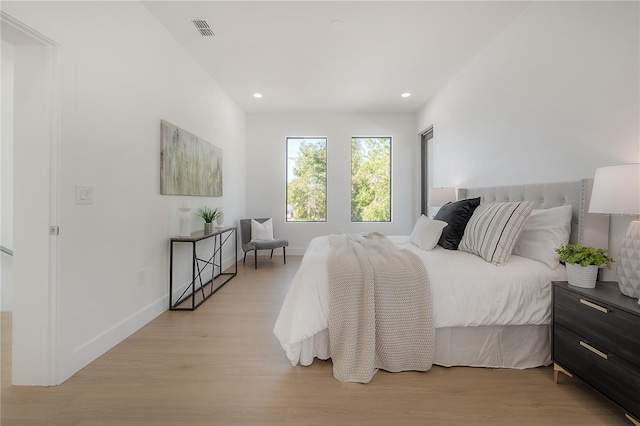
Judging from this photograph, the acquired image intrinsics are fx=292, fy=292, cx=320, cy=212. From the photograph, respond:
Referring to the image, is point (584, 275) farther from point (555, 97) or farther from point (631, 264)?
point (555, 97)

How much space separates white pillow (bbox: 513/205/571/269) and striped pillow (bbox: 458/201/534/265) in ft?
0.48

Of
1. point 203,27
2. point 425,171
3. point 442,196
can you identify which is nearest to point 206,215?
point 203,27

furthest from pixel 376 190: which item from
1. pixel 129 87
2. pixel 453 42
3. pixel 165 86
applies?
pixel 129 87

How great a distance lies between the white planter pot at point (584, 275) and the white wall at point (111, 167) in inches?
119

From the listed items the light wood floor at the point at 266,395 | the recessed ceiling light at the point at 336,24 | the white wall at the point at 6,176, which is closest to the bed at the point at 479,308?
the light wood floor at the point at 266,395

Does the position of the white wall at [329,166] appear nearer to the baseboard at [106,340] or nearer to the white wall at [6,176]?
the baseboard at [106,340]

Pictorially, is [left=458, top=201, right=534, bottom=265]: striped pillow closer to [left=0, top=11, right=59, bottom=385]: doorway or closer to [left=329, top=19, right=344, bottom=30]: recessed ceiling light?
[left=329, top=19, right=344, bottom=30]: recessed ceiling light

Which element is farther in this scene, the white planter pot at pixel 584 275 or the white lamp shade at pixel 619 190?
the white planter pot at pixel 584 275

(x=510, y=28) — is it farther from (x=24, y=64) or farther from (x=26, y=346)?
(x=26, y=346)

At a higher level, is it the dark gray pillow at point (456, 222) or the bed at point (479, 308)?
the dark gray pillow at point (456, 222)

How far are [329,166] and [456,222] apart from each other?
3.43 meters

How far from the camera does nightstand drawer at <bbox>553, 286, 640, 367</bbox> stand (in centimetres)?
130

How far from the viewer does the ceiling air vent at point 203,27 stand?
271 cm

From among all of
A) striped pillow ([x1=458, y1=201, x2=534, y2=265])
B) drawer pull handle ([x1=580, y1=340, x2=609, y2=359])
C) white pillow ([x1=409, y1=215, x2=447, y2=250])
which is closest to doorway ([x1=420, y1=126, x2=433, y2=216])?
white pillow ([x1=409, y1=215, x2=447, y2=250])
